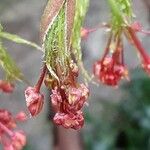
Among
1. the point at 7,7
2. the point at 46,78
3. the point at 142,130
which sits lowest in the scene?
the point at 142,130

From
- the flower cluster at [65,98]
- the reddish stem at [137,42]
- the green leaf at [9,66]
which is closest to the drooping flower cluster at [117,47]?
the reddish stem at [137,42]

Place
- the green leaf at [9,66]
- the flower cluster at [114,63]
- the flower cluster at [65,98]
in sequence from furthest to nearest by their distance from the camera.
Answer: the flower cluster at [114,63]
the green leaf at [9,66]
the flower cluster at [65,98]

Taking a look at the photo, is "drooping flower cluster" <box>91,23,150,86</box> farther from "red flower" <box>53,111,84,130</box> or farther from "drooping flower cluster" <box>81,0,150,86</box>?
"red flower" <box>53,111,84,130</box>

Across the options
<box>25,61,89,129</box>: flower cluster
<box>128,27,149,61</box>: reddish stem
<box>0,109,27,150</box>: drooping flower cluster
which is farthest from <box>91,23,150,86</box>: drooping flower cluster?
<box>25,61,89,129</box>: flower cluster

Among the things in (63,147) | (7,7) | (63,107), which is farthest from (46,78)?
(7,7)

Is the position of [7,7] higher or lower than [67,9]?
lower

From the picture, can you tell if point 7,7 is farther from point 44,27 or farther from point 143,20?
point 44,27

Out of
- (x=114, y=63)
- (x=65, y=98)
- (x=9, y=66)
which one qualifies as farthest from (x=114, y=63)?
(x=65, y=98)

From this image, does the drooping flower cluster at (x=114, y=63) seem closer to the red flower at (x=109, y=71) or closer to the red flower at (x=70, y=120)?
the red flower at (x=109, y=71)

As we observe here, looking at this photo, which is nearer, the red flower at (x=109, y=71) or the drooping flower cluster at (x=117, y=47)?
the drooping flower cluster at (x=117, y=47)
